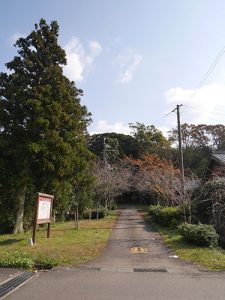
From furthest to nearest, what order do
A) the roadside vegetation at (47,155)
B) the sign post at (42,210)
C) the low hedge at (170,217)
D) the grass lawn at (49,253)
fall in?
1. the low hedge at (170,217)
2. the roadside vegetation at (47,155)
3. the sign post at (42,210)
4. the grass lawn at (49,253)

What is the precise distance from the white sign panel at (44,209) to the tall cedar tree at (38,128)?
234cm

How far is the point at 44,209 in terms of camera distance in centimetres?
1538

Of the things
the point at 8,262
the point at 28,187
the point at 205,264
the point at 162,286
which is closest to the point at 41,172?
the point at 28,187

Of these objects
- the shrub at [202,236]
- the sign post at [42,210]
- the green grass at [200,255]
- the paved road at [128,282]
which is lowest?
the paved road at [128,282]

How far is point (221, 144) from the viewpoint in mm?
57656

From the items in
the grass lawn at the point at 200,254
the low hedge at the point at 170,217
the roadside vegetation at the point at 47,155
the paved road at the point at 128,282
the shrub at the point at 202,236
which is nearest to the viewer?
the paved road at the point at 128,282

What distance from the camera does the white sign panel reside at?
14.8m

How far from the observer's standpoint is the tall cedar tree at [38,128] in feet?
58.7

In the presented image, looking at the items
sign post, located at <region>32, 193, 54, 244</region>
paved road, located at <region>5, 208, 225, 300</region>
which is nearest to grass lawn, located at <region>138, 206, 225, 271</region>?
paved road, located at <region>5, 208, 225, 300</region>

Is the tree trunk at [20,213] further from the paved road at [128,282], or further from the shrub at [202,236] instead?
the shrub at [202,236]

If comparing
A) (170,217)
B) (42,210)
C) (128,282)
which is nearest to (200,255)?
(128,282)

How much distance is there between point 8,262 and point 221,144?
51.6 m

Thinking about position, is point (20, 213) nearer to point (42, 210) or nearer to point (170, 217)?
point (42, 210)

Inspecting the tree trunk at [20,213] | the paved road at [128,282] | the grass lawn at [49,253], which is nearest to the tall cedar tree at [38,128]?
the tree trunk at [20,213]
